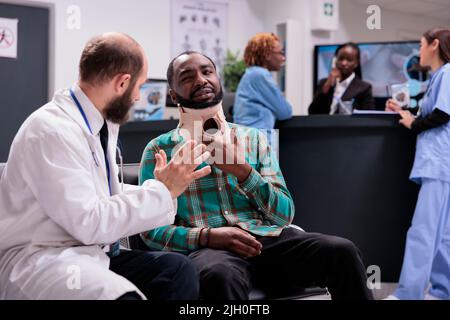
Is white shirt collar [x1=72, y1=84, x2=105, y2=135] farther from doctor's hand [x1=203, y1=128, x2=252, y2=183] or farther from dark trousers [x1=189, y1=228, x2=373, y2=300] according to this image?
dark trousers [x1=189, y1=228, x2=373, y2=300]

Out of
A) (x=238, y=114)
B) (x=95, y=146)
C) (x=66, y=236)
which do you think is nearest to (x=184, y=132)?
(x=95, y=146)

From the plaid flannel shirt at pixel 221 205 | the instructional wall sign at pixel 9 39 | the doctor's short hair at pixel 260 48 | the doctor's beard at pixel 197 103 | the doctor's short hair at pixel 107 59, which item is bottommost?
the plaid flannel shirt at pixel 221 205

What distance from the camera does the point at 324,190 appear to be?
3.21 meters

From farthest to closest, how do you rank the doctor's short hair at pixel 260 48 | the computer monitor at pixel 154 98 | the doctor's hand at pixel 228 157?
the computer monitor at pixel 154 98, the doctor's short hair at pixel 260 48, the doctor's hand at pixel 228 157

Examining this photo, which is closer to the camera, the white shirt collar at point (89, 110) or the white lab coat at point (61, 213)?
the white lab coat at point (61, 213)

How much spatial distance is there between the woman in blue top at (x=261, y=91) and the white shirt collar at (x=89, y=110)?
6.14 ft

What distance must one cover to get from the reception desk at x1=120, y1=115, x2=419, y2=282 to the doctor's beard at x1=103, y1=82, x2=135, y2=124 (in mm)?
1964

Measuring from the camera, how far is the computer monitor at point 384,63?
19.1 feet

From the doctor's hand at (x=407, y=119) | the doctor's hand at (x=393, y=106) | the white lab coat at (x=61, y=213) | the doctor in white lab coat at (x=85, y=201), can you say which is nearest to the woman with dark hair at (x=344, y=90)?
the doctor's hand at (x=393, y=106)

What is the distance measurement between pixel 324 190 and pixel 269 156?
5.19 feet

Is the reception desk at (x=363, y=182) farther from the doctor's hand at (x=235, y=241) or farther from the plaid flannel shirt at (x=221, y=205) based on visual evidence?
the doctor's hand at (x=235, y=241)

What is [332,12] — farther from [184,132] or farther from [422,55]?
[184,132]

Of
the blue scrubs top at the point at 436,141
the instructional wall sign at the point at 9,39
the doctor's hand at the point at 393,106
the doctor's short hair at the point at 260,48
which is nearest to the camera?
the blue scrubs top at the point at 436,141

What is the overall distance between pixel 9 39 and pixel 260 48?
243cm
